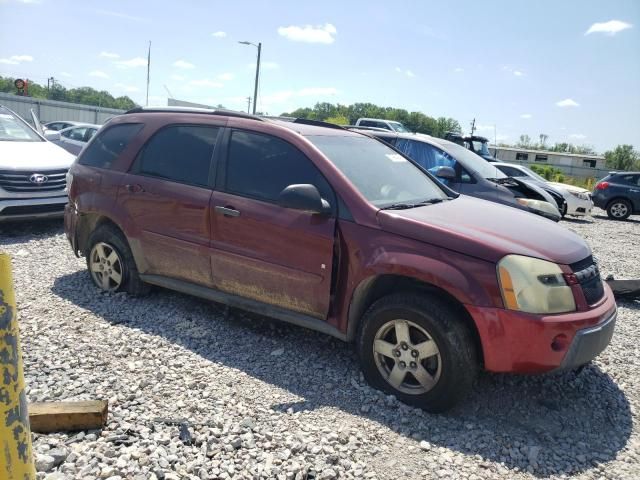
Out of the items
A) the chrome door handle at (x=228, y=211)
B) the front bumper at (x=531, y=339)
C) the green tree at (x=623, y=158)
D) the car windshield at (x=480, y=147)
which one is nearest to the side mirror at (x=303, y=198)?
the chrome door handle at (x=228, y=211)

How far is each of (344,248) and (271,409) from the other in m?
1.14

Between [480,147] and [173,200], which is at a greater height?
[480,147]

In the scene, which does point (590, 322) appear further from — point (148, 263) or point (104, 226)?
point (104, 226)

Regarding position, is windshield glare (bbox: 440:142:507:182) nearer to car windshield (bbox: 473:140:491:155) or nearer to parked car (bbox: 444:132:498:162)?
parked car (bbox: 444:132:498:162)

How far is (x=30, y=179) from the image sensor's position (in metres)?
7.37

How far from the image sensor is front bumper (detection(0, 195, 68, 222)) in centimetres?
714

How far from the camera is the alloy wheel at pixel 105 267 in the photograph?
16.5ft

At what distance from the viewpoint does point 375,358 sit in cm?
355

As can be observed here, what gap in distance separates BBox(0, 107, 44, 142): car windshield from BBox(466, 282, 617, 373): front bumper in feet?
25.7

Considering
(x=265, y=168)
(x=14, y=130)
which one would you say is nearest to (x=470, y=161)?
(x=265, y=168)

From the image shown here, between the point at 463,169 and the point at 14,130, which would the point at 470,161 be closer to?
the point at 463,169

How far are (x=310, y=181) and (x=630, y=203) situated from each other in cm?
1615

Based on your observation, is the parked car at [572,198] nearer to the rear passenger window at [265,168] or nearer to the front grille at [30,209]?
the front grille at [30,209]

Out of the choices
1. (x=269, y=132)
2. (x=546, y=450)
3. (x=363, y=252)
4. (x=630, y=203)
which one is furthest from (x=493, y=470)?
(x=630, y=203)
